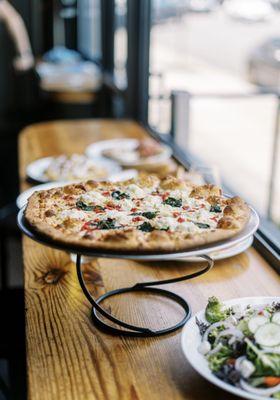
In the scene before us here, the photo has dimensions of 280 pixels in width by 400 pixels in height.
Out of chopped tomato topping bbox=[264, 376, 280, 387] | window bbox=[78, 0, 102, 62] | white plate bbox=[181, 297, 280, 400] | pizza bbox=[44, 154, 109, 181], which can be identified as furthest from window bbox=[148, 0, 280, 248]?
chopped tomato topping bbox=[264, 376, 280, 387]

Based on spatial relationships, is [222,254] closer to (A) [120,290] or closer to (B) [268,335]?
(A) [120,290]

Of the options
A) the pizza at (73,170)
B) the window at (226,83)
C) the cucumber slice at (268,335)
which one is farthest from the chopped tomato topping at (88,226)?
the window at (226,83)

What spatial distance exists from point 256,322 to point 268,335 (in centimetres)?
4

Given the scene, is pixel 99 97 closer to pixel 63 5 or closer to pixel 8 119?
pixel 8 119

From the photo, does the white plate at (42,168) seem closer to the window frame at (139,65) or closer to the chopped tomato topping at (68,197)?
the window frame at (139,65)

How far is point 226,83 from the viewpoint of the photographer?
3533 millimetres

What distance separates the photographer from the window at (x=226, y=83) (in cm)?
285

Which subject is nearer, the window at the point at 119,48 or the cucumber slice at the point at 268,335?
the cucumber slice at the point at 268,335

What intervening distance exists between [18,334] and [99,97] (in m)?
3.24

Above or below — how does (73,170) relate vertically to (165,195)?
below

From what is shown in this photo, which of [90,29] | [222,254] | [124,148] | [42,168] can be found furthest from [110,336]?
[90,29]

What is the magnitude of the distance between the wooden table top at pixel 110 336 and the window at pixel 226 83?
115 centimetres

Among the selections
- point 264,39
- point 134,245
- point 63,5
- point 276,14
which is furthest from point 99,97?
point 134,245

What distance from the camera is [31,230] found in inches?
46.8
